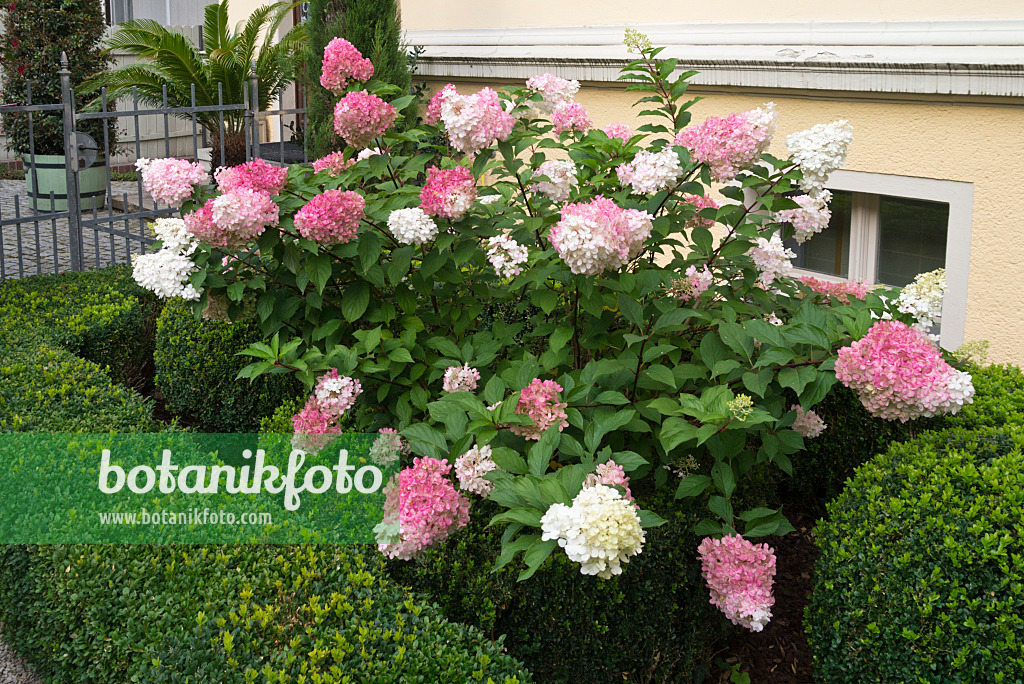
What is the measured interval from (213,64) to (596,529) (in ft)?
36.4

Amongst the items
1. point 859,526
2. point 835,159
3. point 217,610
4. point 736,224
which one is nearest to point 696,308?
point 736,224

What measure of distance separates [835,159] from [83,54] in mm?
→ 10916

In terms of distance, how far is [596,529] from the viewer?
2119 millimetres

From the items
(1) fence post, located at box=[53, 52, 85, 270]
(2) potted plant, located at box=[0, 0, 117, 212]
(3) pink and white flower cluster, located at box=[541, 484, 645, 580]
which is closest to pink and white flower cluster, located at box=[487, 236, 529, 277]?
(3) pink and white flower cluster, located at box=[541, 484, 645, 580]

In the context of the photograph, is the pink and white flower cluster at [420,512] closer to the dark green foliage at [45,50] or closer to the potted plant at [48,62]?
the potted plant at [48,62]

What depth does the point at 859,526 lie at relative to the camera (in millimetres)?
2838

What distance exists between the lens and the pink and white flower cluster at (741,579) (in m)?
2.65

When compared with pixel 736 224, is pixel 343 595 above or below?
below

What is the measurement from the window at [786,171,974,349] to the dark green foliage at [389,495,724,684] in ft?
8.98

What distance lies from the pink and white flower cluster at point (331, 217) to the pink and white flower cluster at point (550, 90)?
859 millimetres

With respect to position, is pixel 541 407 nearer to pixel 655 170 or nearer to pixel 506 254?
pixel 506 254

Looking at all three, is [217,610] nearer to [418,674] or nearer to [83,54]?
[418,674]

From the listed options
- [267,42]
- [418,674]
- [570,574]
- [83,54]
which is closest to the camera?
[418,674]

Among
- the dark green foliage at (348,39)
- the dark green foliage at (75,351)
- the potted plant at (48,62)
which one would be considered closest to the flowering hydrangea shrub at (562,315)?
the dark green foliage at (75,351)
